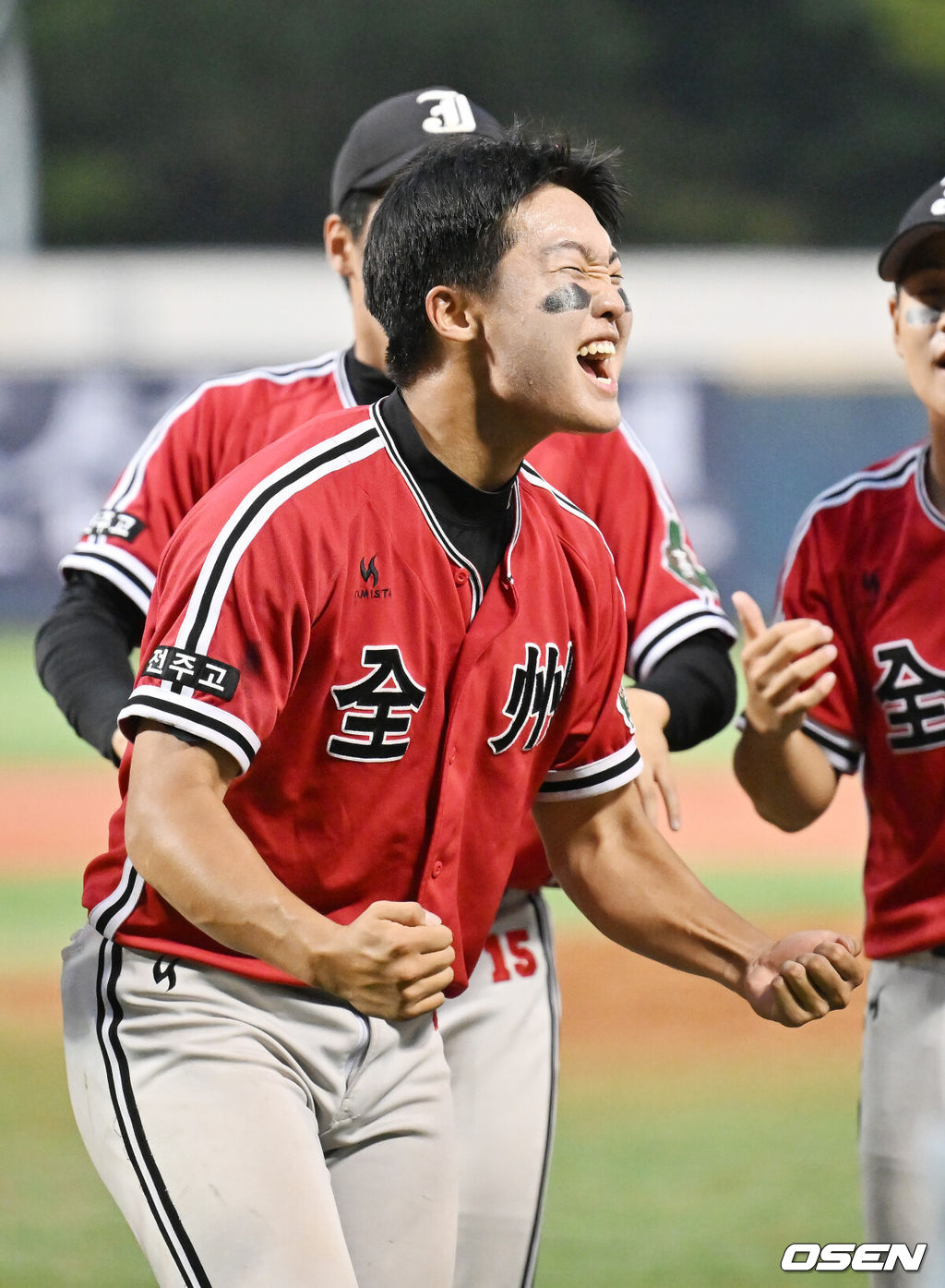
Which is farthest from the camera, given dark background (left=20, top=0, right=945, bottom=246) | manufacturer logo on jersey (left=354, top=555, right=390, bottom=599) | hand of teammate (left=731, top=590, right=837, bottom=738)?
dark background (left=20, top=0, right=945, bottom=246)

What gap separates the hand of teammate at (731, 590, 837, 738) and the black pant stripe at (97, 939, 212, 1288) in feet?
4.15

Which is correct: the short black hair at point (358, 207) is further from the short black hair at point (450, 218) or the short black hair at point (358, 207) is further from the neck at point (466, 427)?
the neck at point (466, 427)

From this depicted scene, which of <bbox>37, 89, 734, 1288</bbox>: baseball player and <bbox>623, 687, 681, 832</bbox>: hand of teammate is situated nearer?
<bbox>623, 687, 681, 832</bbox>: hand of teammate

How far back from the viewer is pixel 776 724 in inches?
140

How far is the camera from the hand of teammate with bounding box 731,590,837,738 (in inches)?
131

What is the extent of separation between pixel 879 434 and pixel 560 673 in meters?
17.9

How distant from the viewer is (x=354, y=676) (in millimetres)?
2777

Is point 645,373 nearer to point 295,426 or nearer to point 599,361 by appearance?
point 295,426

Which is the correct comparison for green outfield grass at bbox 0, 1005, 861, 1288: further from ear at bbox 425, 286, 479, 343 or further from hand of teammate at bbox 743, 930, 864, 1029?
ear at bbox 425, 286, 479, 343

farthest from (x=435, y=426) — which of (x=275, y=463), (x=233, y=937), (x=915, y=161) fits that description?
(x=915, y=161)

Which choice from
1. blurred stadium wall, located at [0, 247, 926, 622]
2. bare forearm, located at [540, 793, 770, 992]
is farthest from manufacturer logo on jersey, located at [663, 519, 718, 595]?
blurred stadium wall, located at [0, 247, 926, 622]

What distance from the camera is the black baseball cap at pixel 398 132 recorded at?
12.8 ft

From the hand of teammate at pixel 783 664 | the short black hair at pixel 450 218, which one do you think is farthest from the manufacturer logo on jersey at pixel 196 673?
the hand of teammate at pixel 783 664

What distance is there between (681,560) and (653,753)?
0.57 metres
